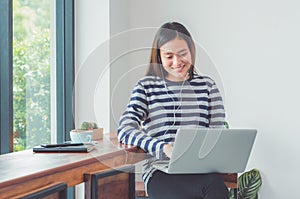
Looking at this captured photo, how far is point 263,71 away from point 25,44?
54.6 inches

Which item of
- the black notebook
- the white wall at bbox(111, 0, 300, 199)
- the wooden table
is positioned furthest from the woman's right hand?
the white wall at bbox(111, 0, 300, 199)

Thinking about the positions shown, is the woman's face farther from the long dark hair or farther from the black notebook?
the black notebook

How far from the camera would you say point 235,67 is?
3.11 metres

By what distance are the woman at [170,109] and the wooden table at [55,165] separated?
78mm

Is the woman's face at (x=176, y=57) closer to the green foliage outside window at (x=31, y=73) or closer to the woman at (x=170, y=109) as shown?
the woman at (x=170, y=109)

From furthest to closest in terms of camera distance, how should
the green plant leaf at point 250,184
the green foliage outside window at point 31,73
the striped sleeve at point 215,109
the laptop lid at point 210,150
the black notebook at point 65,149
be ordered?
the green plant leaf at point 250,184
the green foliage outside window at point 31,73
the striped sleeve at point 215,109
the black notebook at point 65,149
the laptop lid at point 210,150

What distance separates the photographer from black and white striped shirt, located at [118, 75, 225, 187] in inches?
76.7

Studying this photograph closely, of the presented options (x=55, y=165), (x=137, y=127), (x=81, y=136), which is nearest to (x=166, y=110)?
(x=137, y=127)

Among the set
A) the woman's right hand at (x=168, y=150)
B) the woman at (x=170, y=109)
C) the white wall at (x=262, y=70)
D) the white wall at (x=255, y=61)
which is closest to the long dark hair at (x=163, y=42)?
the woman at (x=170, y=109)

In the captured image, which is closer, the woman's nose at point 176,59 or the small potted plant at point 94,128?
the woman's nose at point 176,59

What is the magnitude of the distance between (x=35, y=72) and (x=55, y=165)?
1.20 metres

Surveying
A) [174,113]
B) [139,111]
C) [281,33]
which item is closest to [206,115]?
[174,113]

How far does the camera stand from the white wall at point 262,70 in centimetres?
298

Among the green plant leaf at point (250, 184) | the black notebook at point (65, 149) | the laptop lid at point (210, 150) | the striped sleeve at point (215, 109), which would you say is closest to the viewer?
the laptop lid at point (210, 150)
